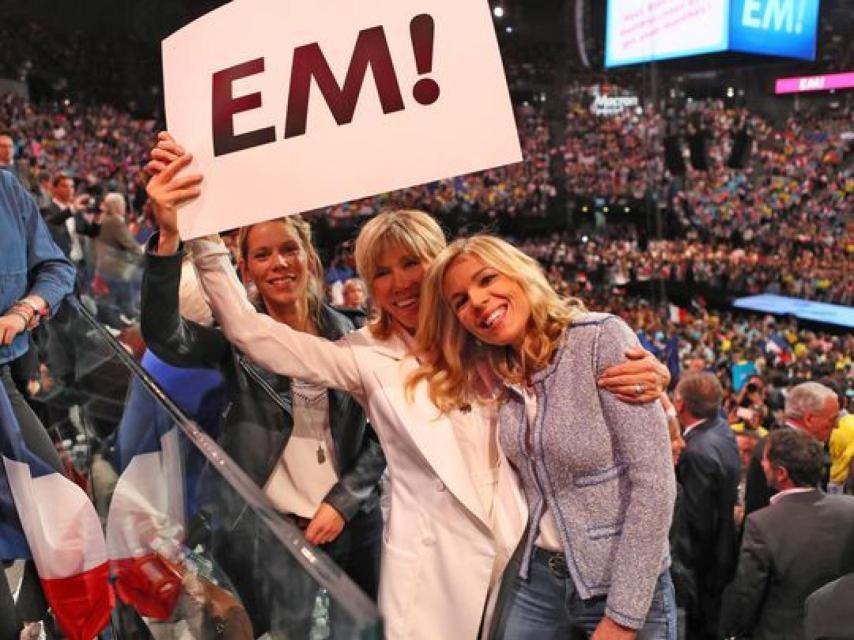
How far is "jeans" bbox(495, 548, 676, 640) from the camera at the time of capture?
4.89ft

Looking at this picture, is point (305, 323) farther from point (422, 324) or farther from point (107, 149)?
point (107, 149)

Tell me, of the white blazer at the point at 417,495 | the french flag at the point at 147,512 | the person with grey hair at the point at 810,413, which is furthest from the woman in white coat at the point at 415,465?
the person with grey hair at the point at 810,413

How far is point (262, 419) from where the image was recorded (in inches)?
67.6

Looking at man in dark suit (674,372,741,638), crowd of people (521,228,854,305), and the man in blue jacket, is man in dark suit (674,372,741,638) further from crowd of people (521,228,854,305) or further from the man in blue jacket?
crowd of people (521,228,854,305)

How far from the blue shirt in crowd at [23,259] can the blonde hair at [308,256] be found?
417mm

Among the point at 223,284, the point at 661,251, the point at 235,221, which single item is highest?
the point at 235,221

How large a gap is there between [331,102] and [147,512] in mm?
803

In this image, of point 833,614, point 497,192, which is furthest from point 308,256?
point 497,192

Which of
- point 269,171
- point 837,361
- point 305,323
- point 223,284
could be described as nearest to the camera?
point 269,171

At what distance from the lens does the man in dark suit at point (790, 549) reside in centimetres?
242

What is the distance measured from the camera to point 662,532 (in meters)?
1.42

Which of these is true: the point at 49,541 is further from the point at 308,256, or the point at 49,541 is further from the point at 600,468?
A: the point at 600,468

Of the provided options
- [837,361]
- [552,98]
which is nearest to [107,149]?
[837,361]

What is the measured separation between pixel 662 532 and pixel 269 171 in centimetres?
89
